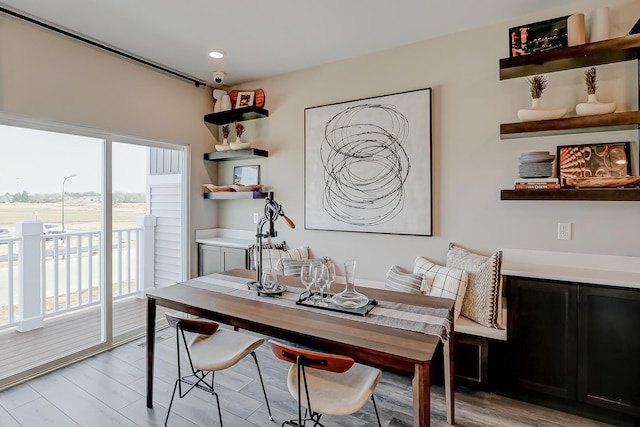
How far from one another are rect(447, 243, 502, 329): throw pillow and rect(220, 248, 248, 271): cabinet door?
86.5 inches

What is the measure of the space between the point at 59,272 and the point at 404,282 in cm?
364

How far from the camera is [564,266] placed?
244 centimetres

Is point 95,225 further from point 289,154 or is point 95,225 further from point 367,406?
point 367,406

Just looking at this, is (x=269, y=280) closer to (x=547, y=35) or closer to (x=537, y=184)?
(x=537, y=184)

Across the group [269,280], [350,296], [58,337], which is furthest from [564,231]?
[58,337]

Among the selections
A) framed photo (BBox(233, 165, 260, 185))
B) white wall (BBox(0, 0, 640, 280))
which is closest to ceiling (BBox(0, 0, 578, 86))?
white wall (BBox(0, 0, 640, 280))

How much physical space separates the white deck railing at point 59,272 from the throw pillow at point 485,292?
3.20m

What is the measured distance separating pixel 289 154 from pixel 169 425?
264 cm

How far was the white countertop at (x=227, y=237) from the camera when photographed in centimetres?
376

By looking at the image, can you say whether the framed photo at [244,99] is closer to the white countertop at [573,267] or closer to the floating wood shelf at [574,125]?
the floating wood shelf at [574,125]

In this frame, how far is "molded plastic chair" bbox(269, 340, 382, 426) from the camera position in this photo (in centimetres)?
141

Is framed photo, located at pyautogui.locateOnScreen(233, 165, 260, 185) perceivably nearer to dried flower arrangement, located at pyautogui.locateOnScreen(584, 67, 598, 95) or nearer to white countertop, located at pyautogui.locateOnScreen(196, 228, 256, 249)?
white countertop, located at pyautogui.locateOnScreen(196, 228, 256, 249)

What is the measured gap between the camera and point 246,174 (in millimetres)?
4047

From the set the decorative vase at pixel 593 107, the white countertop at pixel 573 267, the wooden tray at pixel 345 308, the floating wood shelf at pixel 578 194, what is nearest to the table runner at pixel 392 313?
the wooden tray at pixel 345 308
